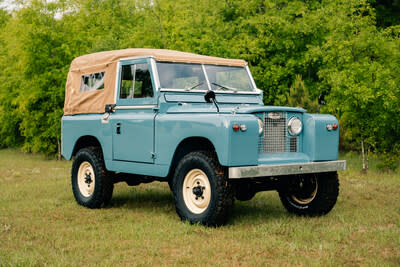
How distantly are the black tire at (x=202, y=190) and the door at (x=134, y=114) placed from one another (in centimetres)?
75

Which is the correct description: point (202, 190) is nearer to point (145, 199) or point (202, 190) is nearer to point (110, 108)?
point (110, 108)

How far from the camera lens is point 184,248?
5.54 meters

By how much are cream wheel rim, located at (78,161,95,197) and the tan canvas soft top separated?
975mm

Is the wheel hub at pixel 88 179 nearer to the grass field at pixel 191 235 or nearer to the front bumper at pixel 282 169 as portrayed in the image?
the grass field at pixel 191 235

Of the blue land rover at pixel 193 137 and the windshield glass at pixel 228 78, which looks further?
the windshield glass at pixel 228 78

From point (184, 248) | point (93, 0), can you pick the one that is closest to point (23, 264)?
point (184, 248)

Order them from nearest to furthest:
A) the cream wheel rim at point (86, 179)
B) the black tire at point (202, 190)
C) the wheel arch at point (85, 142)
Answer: the black tire at point (202, 190), the cream wheel rim at point (86, 179), the wheel arch at point (85, 142)

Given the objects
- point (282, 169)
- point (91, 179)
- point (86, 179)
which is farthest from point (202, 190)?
point (86, 179)

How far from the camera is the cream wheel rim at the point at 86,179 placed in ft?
28.6

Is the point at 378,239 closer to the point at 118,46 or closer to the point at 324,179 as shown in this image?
the point at 324,179

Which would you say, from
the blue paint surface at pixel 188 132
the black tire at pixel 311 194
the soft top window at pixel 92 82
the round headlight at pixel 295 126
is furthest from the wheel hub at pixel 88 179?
the round headlight at pixel 295 126

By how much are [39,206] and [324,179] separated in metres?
4.64

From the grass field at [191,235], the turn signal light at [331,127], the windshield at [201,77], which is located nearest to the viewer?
the grass field at [191,235]

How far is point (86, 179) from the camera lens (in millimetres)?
8812
